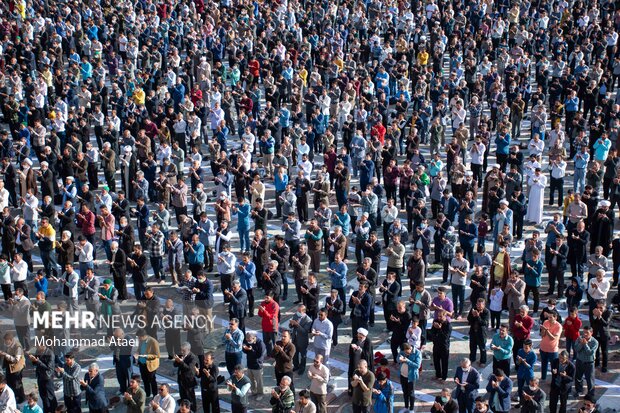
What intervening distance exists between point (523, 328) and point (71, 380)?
8.07 meters

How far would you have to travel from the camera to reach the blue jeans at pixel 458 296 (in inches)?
850

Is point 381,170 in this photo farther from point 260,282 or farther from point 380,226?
point 260,282

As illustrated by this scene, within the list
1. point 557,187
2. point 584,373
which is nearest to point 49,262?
point 584,373

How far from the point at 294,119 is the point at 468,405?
15.0 metres

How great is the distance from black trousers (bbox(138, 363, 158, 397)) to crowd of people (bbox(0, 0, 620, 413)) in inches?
4.1

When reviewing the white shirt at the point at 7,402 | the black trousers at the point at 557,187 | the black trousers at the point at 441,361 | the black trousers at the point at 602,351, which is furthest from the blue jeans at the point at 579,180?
the white shirt at the point at 7,402

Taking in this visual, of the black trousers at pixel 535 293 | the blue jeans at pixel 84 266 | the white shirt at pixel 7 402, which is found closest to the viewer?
the white shirt at pixel 7 402

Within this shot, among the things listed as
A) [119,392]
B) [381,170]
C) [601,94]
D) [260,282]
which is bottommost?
[119,392]

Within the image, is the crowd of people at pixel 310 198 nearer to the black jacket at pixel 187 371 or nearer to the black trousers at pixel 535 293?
the black jacket at pixel 187 371

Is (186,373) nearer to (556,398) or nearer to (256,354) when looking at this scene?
(256,354)

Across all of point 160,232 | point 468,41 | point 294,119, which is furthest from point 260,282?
point 468,41

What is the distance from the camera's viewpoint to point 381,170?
2962 centimetres

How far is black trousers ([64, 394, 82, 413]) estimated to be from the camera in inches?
747

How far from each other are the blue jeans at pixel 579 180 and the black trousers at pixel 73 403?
45.2 ft
